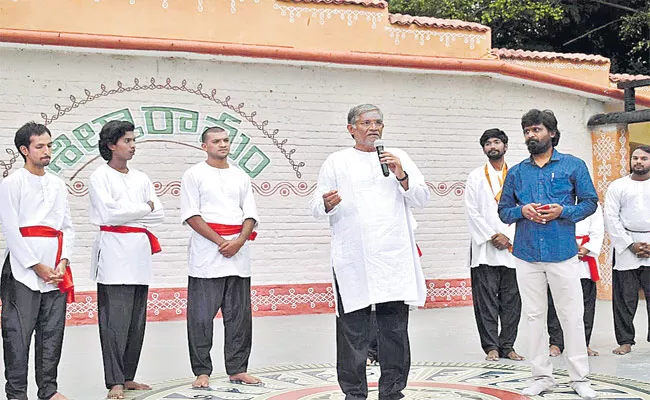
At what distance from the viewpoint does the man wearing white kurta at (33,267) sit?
19.1ft

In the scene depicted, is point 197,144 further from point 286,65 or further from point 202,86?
point 286,65

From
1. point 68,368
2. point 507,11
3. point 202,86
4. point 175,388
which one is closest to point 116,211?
point 175,388

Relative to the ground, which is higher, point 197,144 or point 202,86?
point 202,86

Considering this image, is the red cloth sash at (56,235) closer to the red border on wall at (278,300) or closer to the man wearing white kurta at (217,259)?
the man wearing white kurta at (217,259)

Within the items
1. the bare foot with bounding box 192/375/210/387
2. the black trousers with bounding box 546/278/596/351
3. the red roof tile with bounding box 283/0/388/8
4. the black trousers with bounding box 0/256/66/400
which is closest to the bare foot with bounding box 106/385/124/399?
the black trousers with bounding box 0/256/66/400

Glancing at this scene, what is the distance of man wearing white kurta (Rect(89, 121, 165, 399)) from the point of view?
247 inches

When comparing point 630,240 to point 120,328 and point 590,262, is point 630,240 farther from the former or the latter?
point 120,328

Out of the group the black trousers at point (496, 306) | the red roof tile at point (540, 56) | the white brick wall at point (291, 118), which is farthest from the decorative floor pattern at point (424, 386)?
the red roof tile at point (540, 56)

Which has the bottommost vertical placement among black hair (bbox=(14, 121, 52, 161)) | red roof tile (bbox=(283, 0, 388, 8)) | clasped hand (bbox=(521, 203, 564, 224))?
clasped hand (bbox=(521, 203, 564, 224))

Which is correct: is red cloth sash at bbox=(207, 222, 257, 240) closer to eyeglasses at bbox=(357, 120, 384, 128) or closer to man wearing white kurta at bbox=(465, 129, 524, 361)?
eyeglasses at bbox=(357, 120, 384, 128)

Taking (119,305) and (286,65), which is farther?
(286,65)

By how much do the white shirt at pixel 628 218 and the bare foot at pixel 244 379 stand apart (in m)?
3.23

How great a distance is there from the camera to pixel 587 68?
41.4 feet

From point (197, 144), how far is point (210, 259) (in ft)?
12.3
